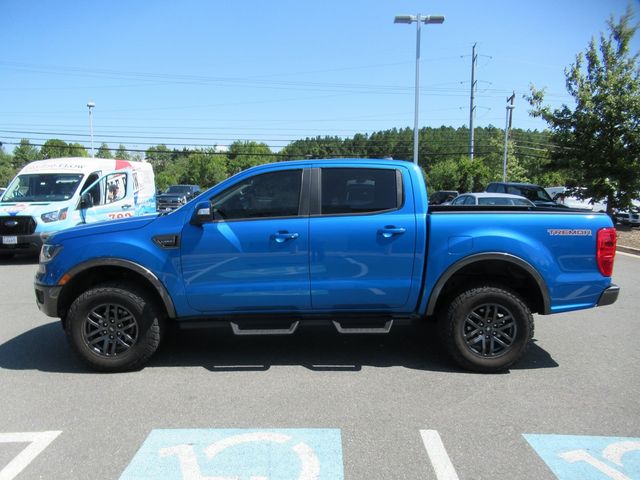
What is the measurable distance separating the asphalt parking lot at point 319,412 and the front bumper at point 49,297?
59 cm

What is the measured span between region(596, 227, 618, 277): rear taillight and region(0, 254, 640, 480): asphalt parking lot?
3.28 feet

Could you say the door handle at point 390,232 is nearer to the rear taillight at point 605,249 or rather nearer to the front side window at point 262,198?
the front side window at point 262,198

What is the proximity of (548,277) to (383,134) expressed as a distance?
3299 inches

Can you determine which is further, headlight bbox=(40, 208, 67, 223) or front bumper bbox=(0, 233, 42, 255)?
headlight bbox=(40, 208, 67, 223)

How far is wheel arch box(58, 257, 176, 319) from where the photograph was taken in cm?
443

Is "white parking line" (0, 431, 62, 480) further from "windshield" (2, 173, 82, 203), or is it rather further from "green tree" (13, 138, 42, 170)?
"green tree" (13, 138, 42, 170)

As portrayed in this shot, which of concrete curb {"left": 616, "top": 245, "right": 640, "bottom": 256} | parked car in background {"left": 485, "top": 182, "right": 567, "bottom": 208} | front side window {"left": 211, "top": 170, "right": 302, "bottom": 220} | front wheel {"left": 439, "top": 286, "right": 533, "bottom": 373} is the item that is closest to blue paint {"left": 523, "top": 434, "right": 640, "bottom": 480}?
front wheel {"left": 439, "top": 286, "right": 533, "bottom": 373}

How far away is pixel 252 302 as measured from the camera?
14.8 feet

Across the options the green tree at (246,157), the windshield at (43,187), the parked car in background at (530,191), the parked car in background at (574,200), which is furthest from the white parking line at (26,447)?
the green tree at (246,157)

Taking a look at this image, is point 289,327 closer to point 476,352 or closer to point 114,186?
point 476,352

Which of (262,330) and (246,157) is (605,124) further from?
(246,157)

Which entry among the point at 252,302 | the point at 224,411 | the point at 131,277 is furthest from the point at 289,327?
the point at 131,277

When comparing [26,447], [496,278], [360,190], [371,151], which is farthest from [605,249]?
[371,151]

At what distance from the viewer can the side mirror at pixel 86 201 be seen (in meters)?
11.7
